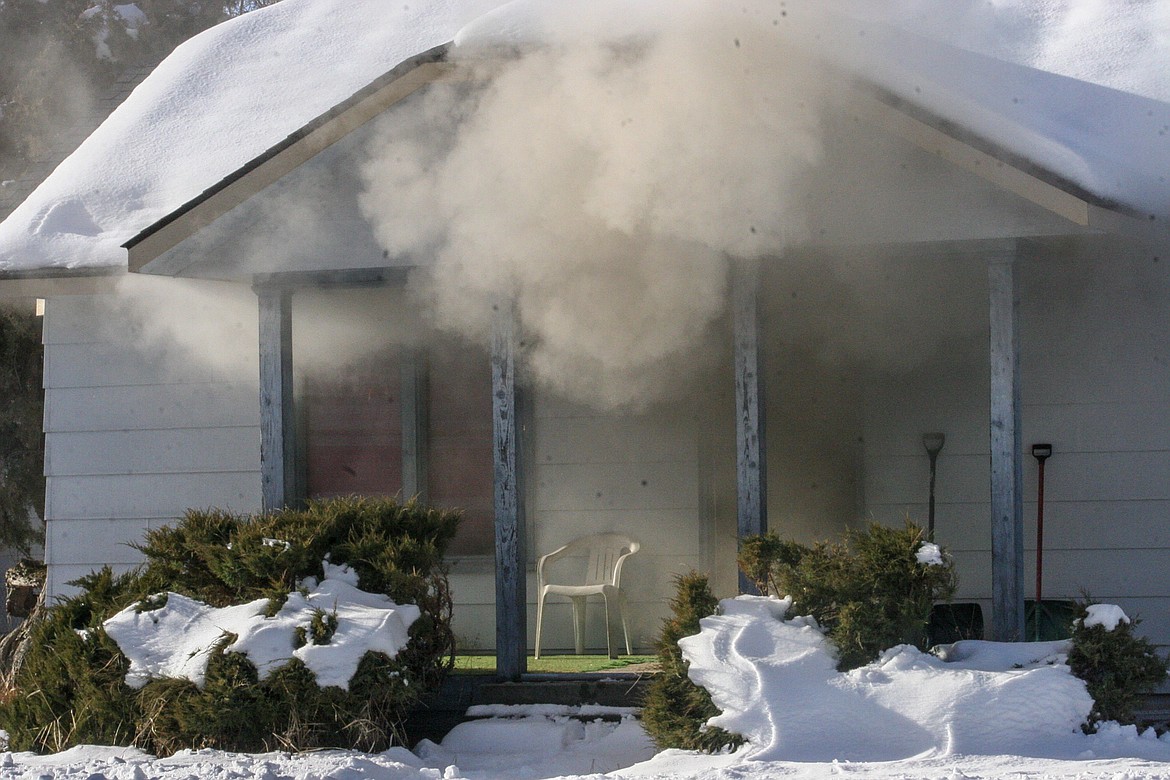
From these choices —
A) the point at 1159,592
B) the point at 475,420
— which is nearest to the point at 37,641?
the point at 475,420

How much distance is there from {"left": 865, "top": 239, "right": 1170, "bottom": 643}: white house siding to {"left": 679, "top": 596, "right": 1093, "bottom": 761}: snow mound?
7.97 feet

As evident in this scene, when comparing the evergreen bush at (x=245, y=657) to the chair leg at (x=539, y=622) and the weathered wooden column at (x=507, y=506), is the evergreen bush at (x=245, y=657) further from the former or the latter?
the chair leg at (x=539, y=622)

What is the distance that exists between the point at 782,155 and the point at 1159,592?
12.4 feet

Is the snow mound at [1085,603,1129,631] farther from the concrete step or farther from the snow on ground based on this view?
the concrete step

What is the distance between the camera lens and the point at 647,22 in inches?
279

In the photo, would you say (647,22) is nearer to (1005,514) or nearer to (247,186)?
(247,186)

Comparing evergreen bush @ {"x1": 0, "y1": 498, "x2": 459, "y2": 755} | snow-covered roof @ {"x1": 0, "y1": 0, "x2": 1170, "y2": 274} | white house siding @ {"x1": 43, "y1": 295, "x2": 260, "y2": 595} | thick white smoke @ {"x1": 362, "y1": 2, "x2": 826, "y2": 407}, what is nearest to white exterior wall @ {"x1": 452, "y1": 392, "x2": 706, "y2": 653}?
thick white smoke @ {"x1": 362, "y1": 2, "x2": 826, "y2": 407}

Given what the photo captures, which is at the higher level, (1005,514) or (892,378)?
(892,378)

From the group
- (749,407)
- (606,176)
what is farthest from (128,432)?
(749,407)

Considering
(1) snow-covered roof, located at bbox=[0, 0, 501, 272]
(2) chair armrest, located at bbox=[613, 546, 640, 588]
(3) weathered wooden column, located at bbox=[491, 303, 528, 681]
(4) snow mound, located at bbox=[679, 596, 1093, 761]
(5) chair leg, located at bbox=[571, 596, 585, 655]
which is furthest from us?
(1) snow-covered roof, located at bbox=[0, 0, 501, 272]

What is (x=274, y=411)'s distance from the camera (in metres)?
7.67

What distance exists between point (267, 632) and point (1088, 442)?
206 inches

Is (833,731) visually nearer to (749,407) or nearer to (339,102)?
(749,407)

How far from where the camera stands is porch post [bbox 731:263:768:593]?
7.06m
